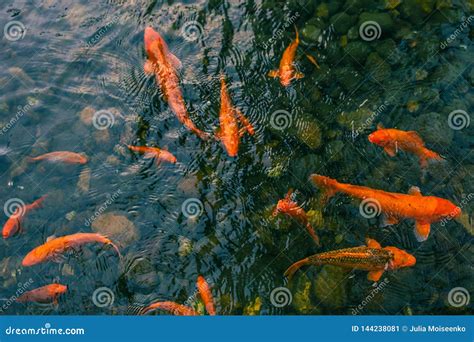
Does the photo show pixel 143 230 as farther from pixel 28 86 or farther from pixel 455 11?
pixel 455 11

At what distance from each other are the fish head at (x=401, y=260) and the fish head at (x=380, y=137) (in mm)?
1421

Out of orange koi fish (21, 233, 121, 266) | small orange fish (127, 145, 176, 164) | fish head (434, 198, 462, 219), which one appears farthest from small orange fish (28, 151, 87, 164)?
fish head (434, 198, 462, 219)

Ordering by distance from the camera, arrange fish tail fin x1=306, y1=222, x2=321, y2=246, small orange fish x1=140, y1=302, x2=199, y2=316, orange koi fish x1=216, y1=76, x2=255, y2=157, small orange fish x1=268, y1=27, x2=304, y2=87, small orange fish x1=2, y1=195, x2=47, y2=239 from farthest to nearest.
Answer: small orange fish x1=268, y1=27, x2=304, y2=87 < orange koi fish x1=216, y1=76, x2=255, y2=157 < small orange fish x1=2, y1=195, x2=47, y2=239 < fish tail fin x1=306, y1=222, x2=321, y2=246 < small orange fish x1=140, y1=302, x2=199, y2=316

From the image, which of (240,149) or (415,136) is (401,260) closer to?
(415,136)

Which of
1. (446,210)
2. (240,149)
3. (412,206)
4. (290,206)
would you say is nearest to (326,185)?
(290,206)

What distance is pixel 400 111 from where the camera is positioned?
7223 mm

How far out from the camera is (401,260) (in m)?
6.43

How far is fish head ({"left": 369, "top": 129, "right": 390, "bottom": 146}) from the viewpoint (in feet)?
23.0

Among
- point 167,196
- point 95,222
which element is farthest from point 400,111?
point 95,222

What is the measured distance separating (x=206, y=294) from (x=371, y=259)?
6.53ft

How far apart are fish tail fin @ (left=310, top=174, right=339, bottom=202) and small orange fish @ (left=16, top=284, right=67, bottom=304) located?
335cm

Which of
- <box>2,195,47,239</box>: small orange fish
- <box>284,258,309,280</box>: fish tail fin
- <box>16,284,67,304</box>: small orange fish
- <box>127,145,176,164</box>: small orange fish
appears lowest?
<box>16,284,67,304</box>: small orange fish

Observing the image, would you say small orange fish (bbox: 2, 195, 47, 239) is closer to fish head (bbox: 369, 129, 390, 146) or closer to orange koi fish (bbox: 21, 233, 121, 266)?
orange koi fish (bbox: 21, 233, 121, 266)

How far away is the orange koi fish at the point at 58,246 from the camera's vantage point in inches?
263
